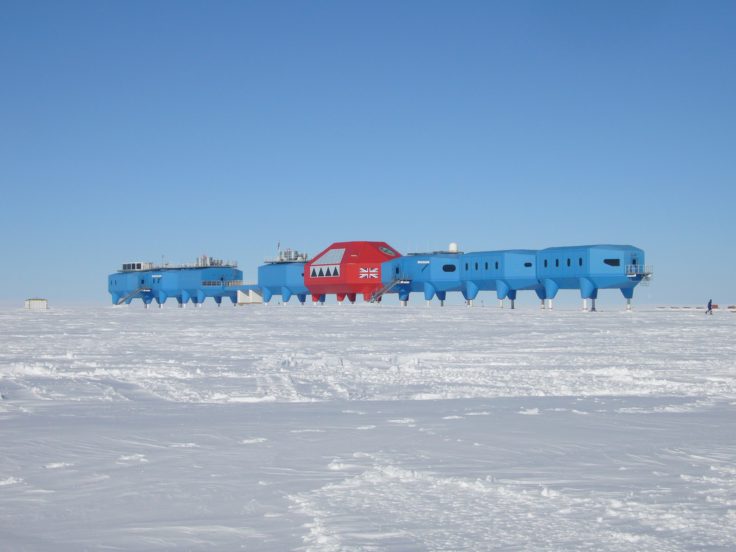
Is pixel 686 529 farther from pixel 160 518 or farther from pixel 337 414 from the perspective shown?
pixel 337 414

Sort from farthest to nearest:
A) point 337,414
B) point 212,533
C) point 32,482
Answer: point 337,414 → point 32,482 → point 212,533

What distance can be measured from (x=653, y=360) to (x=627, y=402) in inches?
288

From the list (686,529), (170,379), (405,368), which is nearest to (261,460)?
(686,529)

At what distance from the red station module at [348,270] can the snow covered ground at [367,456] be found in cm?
6408

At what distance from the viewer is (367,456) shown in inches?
310

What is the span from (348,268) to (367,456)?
7395 cm

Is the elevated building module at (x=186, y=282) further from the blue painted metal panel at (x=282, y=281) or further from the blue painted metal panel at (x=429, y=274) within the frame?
the blue painted metal panel at (x=429, y=274)

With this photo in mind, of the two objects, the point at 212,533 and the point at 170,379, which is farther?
the point at 170,379

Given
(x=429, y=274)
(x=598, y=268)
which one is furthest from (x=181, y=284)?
(x=598, y=268)

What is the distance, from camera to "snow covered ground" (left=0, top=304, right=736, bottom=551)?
5.39 m

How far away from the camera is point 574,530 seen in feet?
17.6

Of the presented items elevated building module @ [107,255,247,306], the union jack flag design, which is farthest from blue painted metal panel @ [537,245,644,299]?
elevated building module @ [107,255,247,306]

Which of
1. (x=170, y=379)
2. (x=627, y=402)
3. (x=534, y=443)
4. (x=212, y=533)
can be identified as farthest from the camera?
(x=170, y=379)

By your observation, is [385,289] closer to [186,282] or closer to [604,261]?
[604,261]
